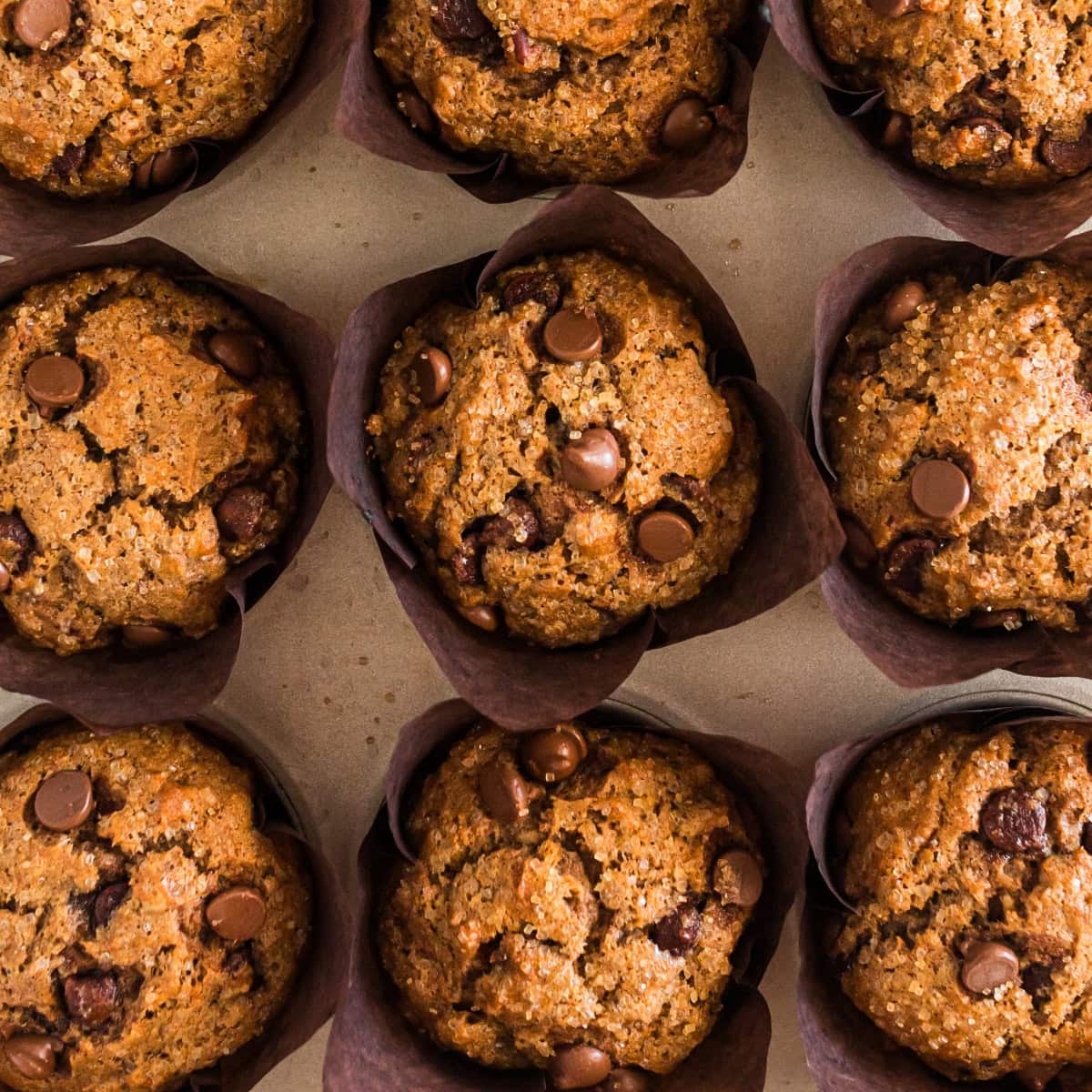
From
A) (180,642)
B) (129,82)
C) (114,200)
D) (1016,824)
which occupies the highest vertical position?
(129,82)

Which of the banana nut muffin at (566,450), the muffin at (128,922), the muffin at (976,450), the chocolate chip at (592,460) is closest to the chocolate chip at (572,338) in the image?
the banana nut muffin at (566,450)

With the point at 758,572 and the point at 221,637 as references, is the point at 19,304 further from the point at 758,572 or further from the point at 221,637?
the point at 758,572

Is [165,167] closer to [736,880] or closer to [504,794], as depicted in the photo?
[504,794]

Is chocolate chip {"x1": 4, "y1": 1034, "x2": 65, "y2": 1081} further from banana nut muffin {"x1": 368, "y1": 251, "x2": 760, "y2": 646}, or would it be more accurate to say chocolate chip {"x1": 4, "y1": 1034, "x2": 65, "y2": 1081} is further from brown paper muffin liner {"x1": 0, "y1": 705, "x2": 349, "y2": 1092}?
banana nut muffin {"x1": 368, "y1": 251, "x2": 760, "y2": 646}

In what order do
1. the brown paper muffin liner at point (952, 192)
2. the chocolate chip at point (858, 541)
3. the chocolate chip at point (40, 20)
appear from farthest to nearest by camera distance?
the chocolate chip at point (858, 541) < the brown paper muffin liner at point (952, 192) < the chocolate chip at point (40, 20)

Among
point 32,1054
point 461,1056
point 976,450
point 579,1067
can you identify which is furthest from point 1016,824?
point 32,1054

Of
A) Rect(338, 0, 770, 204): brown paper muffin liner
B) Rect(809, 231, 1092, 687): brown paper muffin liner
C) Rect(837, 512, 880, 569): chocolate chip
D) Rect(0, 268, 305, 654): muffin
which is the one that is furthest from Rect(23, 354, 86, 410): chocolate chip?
Rect(837, 512, 880, 569): chocolate chip

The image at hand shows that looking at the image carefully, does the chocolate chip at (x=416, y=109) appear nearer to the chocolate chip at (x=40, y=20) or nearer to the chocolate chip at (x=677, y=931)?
the chocolate chip at (x=40, y=20)
